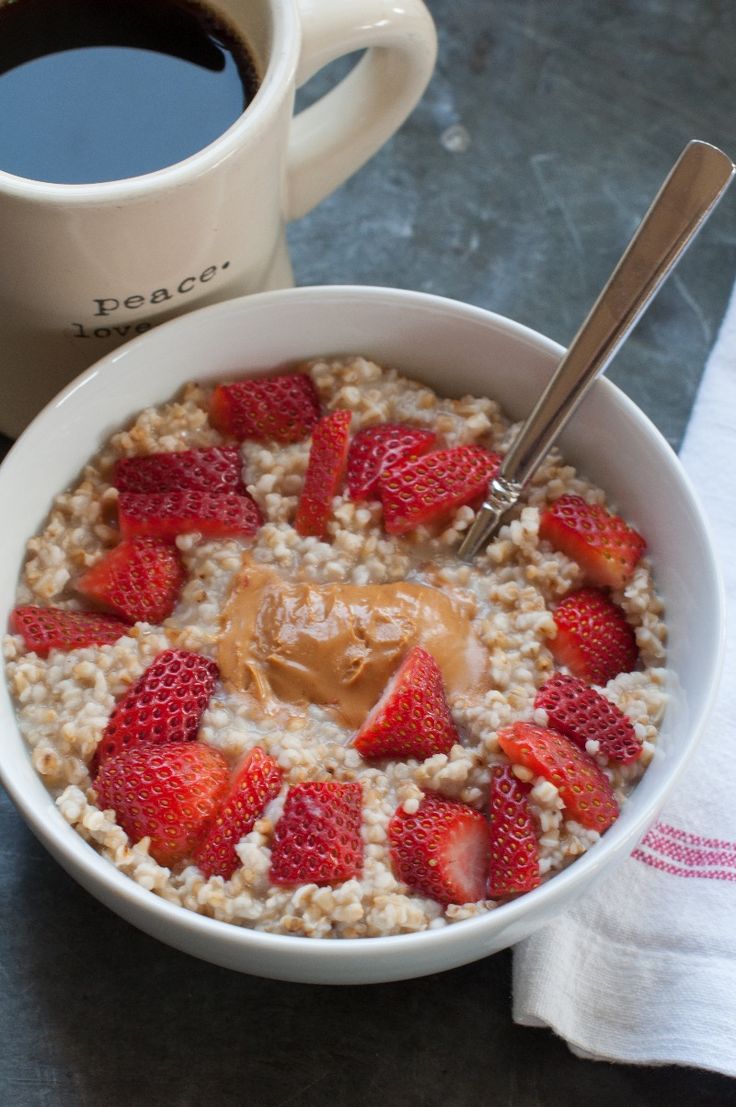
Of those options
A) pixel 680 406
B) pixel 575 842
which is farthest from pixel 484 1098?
pixel 680 406

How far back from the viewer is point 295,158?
144 cm

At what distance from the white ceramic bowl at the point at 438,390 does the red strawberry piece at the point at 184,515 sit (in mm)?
83

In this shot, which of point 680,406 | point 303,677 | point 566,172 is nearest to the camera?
point 303,677

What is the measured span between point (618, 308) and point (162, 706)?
535mm

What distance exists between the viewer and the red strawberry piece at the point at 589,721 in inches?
48.1

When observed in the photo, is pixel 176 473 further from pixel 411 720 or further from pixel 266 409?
pixel 411 720

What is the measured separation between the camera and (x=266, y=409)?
1.38 meters

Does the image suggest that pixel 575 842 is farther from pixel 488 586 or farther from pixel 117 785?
pixel 117 785

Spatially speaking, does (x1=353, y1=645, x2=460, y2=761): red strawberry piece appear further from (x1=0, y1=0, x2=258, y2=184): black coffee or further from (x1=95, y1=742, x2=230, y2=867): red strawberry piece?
(x1=0, y1=0, x2=258, y2=184): black coffee

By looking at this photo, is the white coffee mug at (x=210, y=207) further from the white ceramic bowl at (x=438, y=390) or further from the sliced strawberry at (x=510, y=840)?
the sliced strawberry at (x=510, y=840)

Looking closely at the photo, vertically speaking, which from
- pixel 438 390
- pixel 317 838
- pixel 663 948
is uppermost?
pixel 438 390

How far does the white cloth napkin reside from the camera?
1.28 m

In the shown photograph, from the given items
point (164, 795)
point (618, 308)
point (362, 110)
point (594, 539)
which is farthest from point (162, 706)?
point (362, 110)

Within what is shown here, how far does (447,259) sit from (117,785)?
0.84m
